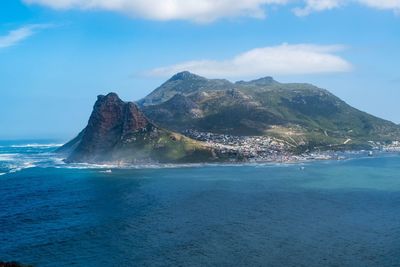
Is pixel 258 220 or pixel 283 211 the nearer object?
pixel 258 220

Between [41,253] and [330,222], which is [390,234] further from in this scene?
[41,253]

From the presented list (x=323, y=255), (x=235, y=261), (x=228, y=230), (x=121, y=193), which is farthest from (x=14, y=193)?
(x=323, y=255)

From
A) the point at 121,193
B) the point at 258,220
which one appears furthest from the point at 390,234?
the point at 121,193

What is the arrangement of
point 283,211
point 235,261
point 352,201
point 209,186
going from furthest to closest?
1. point 209,186
2. point 352,201
3. point 283,211
4. point 235,261

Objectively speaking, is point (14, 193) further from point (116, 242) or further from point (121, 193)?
point (116, 242)

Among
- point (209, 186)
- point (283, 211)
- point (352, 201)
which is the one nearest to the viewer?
point (283, 211)

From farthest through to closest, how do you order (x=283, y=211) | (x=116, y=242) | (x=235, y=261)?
1. (x=283, y=211)
2. (x=116, y=242)
3. (x=235, y=261)
